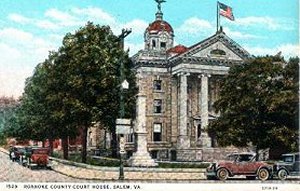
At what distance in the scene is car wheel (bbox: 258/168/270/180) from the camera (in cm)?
1086

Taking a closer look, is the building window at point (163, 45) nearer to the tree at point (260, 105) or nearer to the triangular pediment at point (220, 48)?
the triangular pediment at point (220, 48)

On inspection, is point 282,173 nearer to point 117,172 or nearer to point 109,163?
point 117,172

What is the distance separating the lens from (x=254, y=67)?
1155 centimetres

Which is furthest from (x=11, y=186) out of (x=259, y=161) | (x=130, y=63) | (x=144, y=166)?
(x=259, y=161)

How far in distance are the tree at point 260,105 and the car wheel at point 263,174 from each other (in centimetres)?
47

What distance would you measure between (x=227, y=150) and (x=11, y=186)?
3.21 meters

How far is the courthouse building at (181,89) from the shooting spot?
37.9 ft

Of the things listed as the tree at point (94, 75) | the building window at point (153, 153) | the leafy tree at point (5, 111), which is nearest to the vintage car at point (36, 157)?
the leafy tree at point (5, 111)

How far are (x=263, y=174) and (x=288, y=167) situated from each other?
1.15ft

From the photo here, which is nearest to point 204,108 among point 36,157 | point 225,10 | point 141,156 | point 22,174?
point 141,156

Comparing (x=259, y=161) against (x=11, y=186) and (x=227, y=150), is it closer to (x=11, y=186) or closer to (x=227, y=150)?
(x=227, y=150)

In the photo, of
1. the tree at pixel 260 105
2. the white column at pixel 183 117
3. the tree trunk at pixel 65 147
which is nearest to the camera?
the tree at pixel 260 105

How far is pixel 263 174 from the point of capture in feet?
35.8

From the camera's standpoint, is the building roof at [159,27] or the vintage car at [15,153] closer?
the building roof at [159,27]
